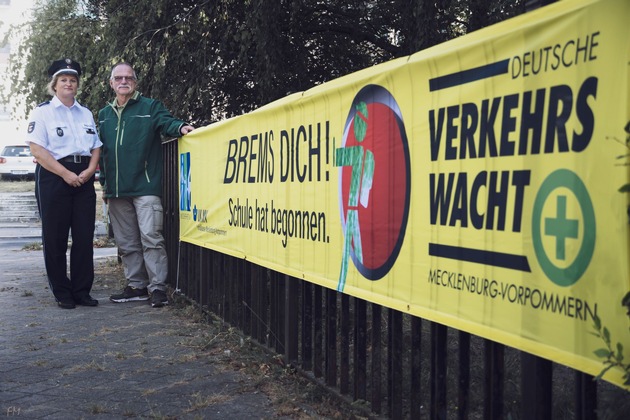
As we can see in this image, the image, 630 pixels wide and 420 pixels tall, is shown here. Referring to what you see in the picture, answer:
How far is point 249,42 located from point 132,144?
211 centimetres

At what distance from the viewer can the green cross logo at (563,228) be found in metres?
2.26

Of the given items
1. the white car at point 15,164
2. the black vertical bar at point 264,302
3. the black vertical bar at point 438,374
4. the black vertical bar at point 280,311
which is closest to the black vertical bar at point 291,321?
the black vertical bar at point 280,311

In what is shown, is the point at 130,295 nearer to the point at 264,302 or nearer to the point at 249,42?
the point at 264,302

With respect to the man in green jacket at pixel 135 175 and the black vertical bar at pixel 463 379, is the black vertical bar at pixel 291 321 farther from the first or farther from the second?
the man in green jacket at pixel 135 175

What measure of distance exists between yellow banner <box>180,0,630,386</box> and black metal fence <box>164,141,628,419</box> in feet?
0.49

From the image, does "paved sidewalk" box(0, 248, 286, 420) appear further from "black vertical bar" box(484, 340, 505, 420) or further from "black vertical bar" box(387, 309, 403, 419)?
"black vertical bar" box(484, 340, 505, 420)

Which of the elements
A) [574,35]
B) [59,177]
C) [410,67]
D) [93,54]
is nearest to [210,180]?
[59,177]

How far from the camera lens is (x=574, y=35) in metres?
2.31

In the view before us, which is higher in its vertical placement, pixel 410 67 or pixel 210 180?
pixel 410 67

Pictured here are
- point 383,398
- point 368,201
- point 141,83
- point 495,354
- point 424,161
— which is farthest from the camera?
point 141,83

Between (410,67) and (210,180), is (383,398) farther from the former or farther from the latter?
(210,180)

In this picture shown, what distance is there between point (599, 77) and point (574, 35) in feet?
0.55

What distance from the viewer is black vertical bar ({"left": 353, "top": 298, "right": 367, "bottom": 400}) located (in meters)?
3.88

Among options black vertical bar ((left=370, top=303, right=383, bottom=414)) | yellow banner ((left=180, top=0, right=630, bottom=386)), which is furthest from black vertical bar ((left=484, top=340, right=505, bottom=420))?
black vertical bar ((left=370, top=303, right=383, bottom=414))
